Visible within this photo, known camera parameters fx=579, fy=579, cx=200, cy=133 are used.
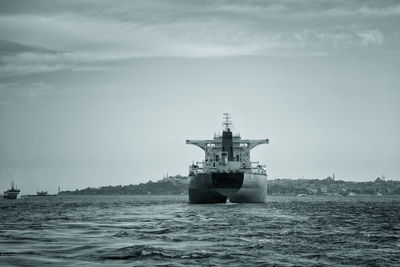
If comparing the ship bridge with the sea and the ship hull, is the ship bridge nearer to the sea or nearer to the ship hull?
the ship hull

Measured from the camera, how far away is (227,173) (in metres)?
69.9

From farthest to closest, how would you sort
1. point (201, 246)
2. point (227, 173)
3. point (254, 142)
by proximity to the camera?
point (254, 142)
point (227, 173)
point (201, 246)

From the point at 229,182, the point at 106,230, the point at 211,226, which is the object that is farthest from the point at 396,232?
the point at 229,182

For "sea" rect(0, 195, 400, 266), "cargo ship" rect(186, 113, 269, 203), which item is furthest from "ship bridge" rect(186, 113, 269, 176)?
"sea" rect(0, 195, 400, 266)

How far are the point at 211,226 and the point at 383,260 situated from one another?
1619cm

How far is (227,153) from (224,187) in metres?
13.9

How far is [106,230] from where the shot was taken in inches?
1282

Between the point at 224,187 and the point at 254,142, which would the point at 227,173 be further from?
the point at 254,142

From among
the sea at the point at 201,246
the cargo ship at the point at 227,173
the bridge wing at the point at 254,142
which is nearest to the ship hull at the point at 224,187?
the cargo ship at the point at 227,173

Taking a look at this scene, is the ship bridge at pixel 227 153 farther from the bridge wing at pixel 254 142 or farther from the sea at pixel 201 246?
the sea at pixel 201 246

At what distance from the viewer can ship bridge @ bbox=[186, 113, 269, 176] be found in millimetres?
81488

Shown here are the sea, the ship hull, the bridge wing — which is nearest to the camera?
the sea

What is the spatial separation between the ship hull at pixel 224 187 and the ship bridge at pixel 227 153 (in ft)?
13.8

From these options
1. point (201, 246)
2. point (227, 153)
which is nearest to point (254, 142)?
point (227, 153)
